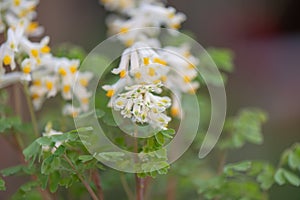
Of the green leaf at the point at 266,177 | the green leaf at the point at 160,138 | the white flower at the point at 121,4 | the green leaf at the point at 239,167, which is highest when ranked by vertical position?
the white flower at the point at 121,4

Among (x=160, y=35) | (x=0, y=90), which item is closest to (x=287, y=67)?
(x=160, y=35)

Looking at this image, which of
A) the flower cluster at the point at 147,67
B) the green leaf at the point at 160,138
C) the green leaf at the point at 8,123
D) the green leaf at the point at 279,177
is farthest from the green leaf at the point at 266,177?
the green leaf at the point at 8,123

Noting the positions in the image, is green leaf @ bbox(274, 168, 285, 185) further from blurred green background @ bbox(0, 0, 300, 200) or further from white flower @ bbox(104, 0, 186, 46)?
blurred green background @ bbox(0, 0, 300, 200)

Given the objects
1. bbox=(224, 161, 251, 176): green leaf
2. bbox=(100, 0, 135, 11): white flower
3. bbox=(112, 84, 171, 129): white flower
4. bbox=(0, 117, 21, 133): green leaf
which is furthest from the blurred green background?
bbox=(112, 84, 171, 129): white flower

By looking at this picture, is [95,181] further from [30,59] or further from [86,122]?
[30,59]

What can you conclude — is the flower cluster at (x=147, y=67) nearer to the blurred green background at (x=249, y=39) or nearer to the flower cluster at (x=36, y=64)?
the flower cluster at (x=36, y=64)

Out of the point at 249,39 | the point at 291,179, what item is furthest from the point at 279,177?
the point at 249,39
